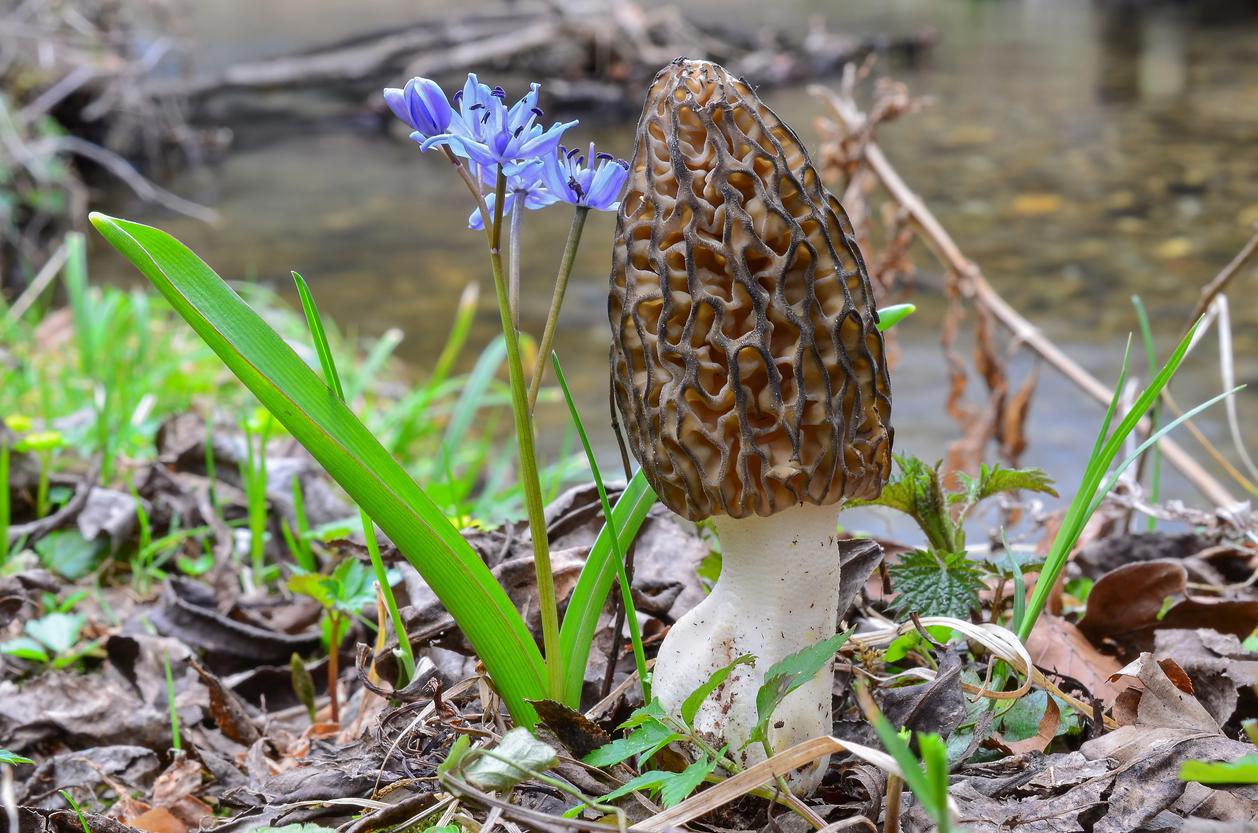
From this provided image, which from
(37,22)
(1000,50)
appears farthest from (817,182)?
(1000,50)

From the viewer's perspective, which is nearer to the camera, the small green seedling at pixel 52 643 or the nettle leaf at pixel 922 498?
the nettle leaf at pixel 922 498

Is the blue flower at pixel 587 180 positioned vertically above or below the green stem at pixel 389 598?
above

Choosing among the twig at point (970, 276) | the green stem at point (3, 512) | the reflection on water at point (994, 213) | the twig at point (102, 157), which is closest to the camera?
the green stem at point (3, 512)

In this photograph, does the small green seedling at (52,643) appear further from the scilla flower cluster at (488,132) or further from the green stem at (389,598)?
the scilla flower cluster at (488,132)

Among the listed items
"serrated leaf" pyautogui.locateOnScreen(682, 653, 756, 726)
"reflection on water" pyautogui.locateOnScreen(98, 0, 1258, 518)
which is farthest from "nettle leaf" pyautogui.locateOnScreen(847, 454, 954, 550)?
"reflection on water" pyautogui.locateOnScreen(98, 0, 1258, 518)

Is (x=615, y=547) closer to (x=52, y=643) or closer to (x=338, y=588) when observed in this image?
(x=338, y=588)

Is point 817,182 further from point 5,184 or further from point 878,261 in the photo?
point 5,184

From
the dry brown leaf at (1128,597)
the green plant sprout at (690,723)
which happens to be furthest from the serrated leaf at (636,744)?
the dry brown leaf at (1128,597)
